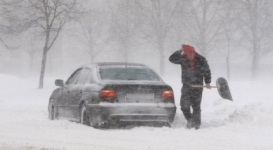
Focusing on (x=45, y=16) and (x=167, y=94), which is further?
(x=45, y=16)

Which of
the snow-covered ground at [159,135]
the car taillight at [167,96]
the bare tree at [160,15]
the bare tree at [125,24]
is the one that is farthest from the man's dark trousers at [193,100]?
the bare tree at [125,24]

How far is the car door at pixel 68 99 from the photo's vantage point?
1039 cm

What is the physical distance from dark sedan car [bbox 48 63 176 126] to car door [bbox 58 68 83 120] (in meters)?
0.35

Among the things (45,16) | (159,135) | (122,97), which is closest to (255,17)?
(45,16)

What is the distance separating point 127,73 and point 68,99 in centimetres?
155

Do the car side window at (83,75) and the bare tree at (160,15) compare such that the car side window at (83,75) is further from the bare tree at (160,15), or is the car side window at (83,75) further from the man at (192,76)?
the bare tree at (160,15)

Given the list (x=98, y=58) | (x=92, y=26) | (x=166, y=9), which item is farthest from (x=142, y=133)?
(x=98, y=58)

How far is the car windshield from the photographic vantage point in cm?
959

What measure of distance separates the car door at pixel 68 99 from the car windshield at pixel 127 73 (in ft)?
3.15

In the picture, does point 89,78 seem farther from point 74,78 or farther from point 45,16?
point 45,16

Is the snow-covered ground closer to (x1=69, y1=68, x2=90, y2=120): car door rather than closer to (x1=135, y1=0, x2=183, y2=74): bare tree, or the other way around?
(x1=69, y1=68, x2=90, y2=120): car door

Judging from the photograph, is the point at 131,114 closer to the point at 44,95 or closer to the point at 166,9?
the point at 44,95

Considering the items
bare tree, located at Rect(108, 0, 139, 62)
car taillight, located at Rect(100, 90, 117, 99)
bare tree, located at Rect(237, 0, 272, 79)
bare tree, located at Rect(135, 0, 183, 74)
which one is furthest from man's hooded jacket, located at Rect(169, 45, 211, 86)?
bare tree, located at Rect(108, 0, 139, 62)

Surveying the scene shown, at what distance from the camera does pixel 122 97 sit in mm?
9086
